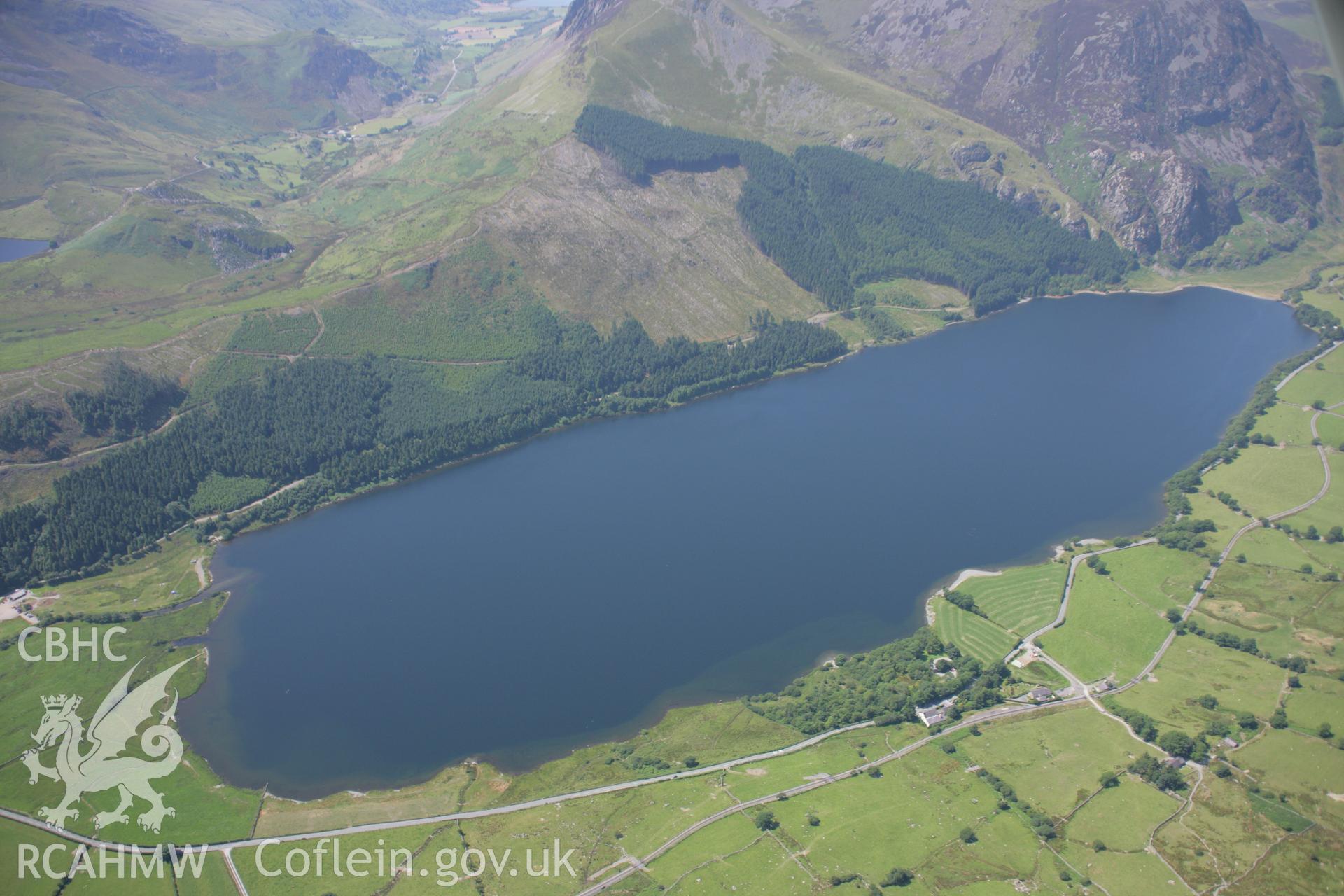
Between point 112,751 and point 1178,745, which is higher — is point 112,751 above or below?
above

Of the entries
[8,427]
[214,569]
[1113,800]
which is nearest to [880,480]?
[1113,800]

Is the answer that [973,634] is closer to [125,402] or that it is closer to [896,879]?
[896,879]

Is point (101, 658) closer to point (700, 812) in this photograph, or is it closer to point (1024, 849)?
point (700, 812)

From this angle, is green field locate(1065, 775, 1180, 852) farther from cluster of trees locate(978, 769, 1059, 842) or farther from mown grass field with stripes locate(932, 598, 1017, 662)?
mown grass field with stripes locate(932, 598, 1017, 662)

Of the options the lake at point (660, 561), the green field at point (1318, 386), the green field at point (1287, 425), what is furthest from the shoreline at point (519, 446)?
the green field at point (1318, 386)

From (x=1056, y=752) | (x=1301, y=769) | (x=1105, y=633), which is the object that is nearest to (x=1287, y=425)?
(x=1105, y=633)

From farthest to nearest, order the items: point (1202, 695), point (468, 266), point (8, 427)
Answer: point (468, 266)
point (8, 427)
point (1202, 695)
